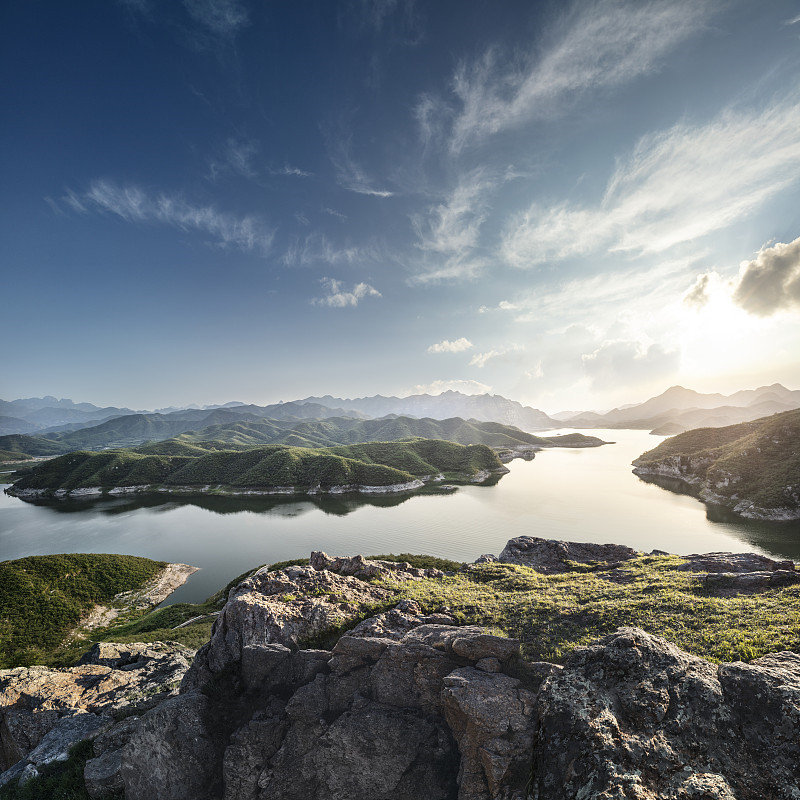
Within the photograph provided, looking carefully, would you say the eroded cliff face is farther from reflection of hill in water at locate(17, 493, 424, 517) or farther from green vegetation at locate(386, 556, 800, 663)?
reflection of hill in water at locate(17, 493, 424, 517)

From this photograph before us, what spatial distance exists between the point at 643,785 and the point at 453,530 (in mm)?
51188

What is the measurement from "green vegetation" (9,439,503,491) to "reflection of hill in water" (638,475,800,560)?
5955 centimetres

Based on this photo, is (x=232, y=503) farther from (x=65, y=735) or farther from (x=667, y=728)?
(x=667, y=728)

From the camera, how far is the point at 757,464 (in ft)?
202

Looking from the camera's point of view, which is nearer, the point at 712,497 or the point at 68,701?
the point at 68,701

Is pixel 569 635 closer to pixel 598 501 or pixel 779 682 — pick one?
pixel 779 682

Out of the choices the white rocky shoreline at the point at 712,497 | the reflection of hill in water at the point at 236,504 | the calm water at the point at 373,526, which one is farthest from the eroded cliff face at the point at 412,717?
the reflection of hill in water at the point at 236,504

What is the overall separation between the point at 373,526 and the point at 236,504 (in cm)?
4303

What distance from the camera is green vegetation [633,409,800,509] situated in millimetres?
52450

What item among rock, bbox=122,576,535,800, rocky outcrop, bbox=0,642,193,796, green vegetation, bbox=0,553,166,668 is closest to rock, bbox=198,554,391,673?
rock, bbox=122,576,535,800

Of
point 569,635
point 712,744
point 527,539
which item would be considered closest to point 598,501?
point 527,539

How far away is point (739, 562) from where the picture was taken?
65.0 feet

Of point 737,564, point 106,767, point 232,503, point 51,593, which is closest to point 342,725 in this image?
point 106,767

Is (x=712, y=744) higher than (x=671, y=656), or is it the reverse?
(x=671, y=656)
